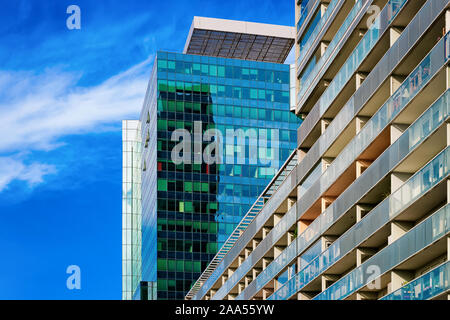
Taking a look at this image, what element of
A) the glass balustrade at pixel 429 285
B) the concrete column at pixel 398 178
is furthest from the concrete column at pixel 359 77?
the glass balustrade at pixel 429 285

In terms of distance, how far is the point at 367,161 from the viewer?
56500 millimetres

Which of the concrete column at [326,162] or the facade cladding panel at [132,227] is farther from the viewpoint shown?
the facade cladding panel at [132,227]

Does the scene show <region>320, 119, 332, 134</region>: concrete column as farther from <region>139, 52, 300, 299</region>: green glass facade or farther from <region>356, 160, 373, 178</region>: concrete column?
<region>139, 52, 300, 299</region>: green glass facade

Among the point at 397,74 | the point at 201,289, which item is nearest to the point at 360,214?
the point at 397,74

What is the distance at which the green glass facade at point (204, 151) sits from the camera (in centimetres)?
15412

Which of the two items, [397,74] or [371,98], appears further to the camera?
[371,98]

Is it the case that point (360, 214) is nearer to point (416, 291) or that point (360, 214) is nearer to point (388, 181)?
point (388, 181)

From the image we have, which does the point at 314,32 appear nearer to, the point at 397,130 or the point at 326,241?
the point at 326,241

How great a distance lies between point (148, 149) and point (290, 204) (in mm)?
92991

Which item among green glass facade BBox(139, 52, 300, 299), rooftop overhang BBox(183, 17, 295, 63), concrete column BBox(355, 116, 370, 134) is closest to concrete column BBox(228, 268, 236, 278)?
concrete column BBox(355, 116, 370, 134)

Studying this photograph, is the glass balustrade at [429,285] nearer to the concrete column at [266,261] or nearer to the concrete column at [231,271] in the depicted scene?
the concrete column at [266,261]

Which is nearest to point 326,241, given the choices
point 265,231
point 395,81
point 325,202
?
point 325,202

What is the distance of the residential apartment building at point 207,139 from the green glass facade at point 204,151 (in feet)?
0.53

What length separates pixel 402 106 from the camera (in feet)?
158
